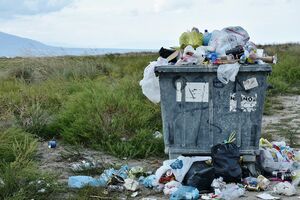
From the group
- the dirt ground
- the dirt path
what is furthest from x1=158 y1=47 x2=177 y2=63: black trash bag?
the dirt path

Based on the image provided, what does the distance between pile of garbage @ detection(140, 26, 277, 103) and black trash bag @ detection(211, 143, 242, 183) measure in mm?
737

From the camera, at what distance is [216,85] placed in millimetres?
5578

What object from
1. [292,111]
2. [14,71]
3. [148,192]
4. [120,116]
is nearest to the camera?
[148,192]

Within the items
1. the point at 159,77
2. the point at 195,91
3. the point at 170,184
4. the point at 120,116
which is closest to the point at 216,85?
the point at 195,91

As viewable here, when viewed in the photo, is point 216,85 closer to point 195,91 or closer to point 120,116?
point 195,91

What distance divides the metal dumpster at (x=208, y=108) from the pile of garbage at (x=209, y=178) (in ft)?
0.60

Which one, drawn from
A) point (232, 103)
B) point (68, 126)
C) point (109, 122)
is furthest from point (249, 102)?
point (68, 126)

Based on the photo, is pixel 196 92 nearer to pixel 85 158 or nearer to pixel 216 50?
pixel 216 50

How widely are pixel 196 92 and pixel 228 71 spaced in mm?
413

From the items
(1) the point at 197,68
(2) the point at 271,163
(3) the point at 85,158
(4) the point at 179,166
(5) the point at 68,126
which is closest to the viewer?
(4) the point at 179,166

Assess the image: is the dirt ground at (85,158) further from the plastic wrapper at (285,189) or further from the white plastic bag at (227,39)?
the white plastic bag at (227,39)

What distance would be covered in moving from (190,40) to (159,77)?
618mm

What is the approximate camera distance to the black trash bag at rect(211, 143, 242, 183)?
17.3 feet

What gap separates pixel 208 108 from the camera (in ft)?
18.5
